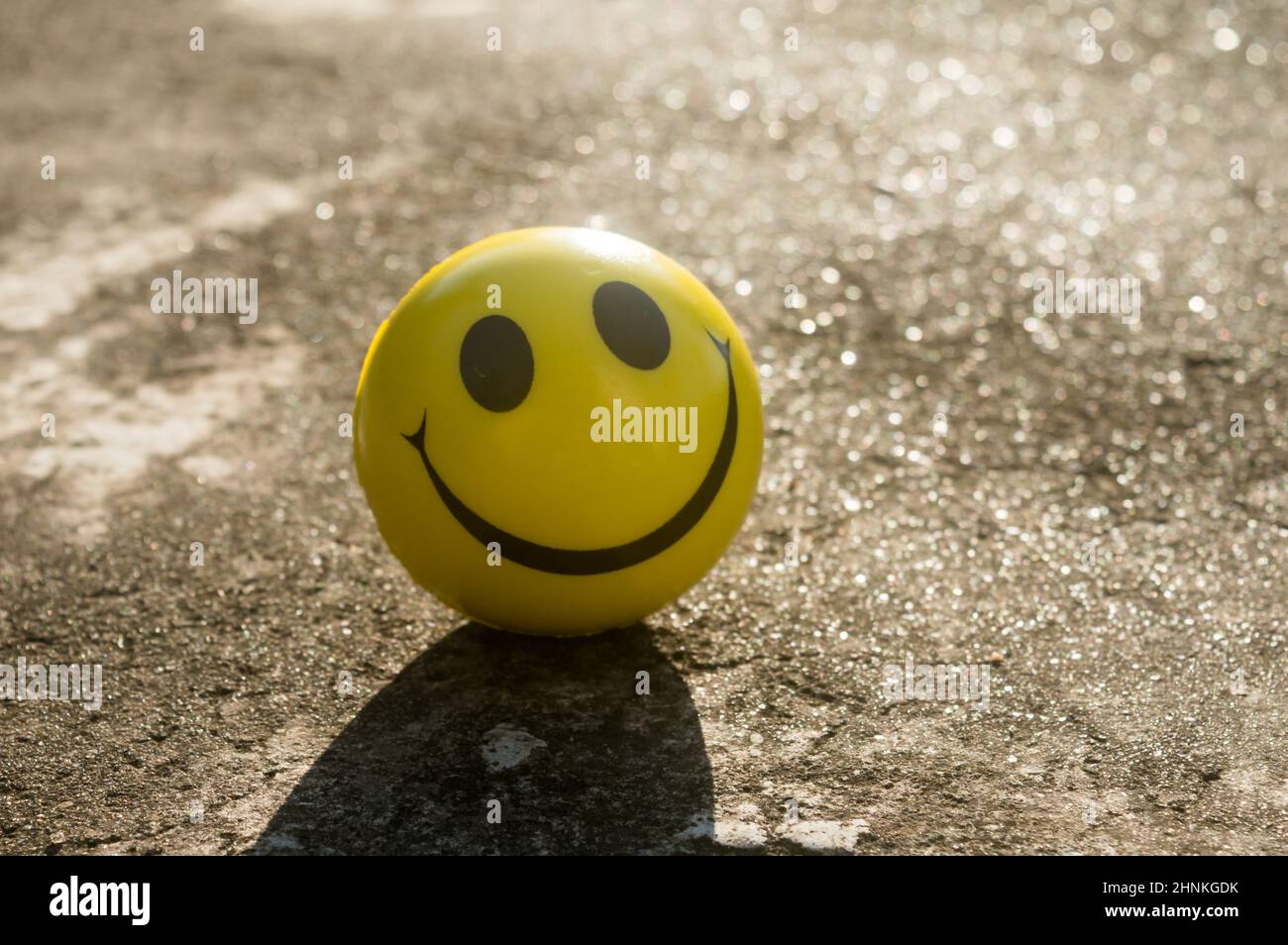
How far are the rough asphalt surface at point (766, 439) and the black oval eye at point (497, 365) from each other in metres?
0.94

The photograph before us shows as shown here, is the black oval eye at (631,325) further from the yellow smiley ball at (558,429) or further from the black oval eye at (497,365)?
the black oval eye at (497,365)

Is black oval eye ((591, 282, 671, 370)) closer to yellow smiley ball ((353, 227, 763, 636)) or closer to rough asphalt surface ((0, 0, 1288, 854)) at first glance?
yellow smiley ball ((353, 227, 763, 636))

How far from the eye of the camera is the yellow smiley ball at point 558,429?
445 cm

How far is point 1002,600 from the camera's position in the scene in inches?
206

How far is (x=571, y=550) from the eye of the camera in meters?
4.53

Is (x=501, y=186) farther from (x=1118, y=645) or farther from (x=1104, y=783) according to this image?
(x=1104, y=783)

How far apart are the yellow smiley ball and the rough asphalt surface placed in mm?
421

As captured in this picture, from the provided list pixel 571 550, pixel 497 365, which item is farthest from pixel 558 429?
pixel 571 550

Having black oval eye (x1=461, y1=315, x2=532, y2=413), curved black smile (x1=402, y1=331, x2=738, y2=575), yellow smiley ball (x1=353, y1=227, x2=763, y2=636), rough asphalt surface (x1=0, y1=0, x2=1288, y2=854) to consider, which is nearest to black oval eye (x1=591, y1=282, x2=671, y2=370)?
yellow smiley ball (x1=353, y1=227, x2=763, y2=636)

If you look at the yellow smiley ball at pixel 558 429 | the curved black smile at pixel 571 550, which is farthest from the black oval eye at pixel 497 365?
the curved black smile at pixel 571 550

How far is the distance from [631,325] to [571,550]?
69 centimetres

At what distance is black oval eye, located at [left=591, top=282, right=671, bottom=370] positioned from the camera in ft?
14.7
